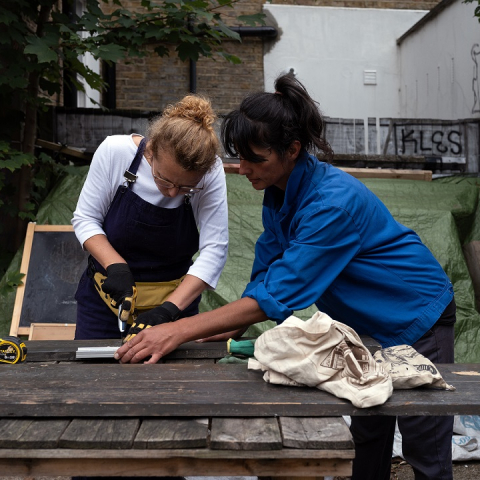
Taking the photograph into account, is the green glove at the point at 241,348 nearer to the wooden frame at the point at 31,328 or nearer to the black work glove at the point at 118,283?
the black work glove at the point at 118,283

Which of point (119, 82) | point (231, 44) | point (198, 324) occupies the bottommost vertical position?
point (198, 324)

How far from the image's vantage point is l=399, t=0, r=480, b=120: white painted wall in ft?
29.3

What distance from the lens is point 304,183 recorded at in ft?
6.91


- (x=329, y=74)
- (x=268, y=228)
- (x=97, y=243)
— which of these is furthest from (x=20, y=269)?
(x=329, y=74)

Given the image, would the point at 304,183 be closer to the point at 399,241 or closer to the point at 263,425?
the point at 399,241

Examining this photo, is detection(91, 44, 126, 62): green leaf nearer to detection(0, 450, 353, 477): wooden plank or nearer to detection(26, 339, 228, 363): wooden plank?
detection(26, 339, 228, 363): wooden plank

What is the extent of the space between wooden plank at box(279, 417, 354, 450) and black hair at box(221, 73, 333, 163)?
2.92 feet

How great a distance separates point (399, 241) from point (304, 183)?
389 mm

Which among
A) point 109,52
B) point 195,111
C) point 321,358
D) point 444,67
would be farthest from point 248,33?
point 321,358

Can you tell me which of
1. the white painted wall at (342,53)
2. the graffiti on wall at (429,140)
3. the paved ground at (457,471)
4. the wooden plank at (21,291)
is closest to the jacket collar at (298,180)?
the paved ground at (457,471)

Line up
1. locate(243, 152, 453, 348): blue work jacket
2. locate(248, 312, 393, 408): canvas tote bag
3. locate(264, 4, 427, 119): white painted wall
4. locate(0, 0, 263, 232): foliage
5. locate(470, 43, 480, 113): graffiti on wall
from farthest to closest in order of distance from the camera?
locate(264, 4, 427, 119): white painted wall
locate(470, 43, 480, 113): graffiti on wall
locate(0, 0, 263, 232): foliage
locate(243, 152, 453, 348): blue work jacket
locate(248, 312, 393, 408): canvas tote bag

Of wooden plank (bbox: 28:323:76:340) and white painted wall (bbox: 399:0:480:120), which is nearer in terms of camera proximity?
wooden plank (bbox: 28:323:76:340)

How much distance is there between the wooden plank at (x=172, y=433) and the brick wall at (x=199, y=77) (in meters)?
9.86

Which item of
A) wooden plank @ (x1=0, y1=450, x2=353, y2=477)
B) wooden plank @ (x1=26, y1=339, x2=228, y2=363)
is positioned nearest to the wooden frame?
wooden plank @ (x1=26, y1=339, x2=228, y2=363)
